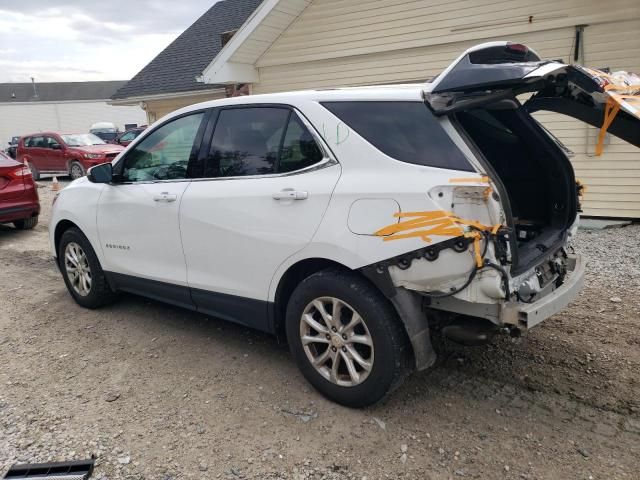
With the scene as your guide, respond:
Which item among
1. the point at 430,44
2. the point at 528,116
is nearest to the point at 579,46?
the point at 430,44

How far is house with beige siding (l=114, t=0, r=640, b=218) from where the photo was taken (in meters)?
7.56

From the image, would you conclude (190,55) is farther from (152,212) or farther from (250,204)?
(250,204)

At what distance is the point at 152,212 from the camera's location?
397 cm

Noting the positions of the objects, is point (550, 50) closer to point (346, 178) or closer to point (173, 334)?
point (346, 178)

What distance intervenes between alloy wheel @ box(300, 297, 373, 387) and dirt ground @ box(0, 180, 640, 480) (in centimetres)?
24

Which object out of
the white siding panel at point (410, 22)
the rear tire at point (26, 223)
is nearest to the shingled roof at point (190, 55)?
the white siding panel at point (410, 22)

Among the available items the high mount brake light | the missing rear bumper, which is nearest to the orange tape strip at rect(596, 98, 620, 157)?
the high mount brake light

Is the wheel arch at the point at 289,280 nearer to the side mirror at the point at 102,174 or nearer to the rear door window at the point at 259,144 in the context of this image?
the rear door window at the point at 259,144

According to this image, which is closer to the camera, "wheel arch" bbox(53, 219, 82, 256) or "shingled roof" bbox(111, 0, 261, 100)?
"wheel arch" bbox(53, 219, 82, 256)

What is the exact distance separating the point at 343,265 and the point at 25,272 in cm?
536

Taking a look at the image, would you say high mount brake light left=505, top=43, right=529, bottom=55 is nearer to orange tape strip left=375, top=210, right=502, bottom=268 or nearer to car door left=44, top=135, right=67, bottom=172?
orange tape strip left=375, top=210, right=502, bottom=268

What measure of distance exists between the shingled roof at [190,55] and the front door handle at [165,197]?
10.0 metres

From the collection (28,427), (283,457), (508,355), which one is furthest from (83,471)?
(508,355)

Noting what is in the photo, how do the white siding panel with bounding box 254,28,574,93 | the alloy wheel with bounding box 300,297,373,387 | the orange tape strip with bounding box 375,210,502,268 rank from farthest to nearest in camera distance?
the white siding panel with bounding box 254,28,574,93
the alloy wheel with bounding box 300,297,373,387
the orange tape strip with bounding box 375,210,502,268
